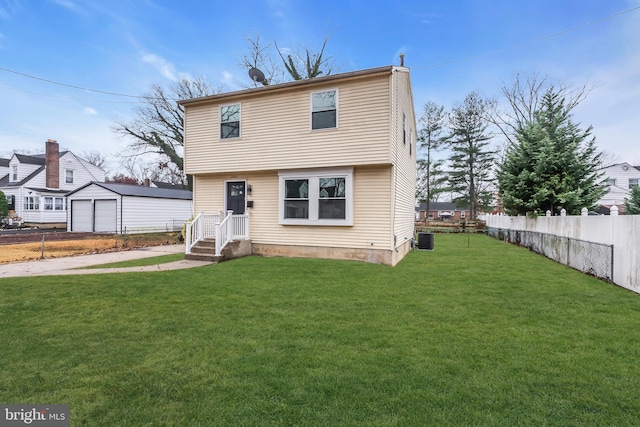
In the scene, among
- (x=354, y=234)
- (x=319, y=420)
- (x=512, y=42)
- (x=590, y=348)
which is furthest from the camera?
(x=512, y=42)

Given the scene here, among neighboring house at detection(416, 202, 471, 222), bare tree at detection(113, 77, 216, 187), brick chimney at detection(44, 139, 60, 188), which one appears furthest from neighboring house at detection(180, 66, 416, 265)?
neighboring house at detection(416, 202, 471, 222)

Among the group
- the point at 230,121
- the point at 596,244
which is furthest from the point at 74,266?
the point at 596,244

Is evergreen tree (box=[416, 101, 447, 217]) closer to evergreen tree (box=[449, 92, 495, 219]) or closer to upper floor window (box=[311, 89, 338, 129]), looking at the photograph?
evergreen tree (box=[449, 92, 495, 219])

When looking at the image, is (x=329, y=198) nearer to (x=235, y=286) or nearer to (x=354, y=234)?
(x=354, y=234)

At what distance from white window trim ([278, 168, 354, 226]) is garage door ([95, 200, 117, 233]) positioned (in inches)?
594

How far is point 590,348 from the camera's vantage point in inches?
133

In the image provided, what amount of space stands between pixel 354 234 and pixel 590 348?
6140mm

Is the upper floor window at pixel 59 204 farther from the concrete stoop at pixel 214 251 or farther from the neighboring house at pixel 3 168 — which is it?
the concrete stoop at pixel 214 251

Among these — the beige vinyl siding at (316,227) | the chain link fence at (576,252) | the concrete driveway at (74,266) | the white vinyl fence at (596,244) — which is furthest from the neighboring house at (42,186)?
the white vinyl fence at (596,244)

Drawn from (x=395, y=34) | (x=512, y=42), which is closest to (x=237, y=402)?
(x=512, y=42)

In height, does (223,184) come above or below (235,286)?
above

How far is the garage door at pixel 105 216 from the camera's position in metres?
19.7

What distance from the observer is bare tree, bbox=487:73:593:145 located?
23.5 metres

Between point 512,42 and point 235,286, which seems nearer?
point 235,286
